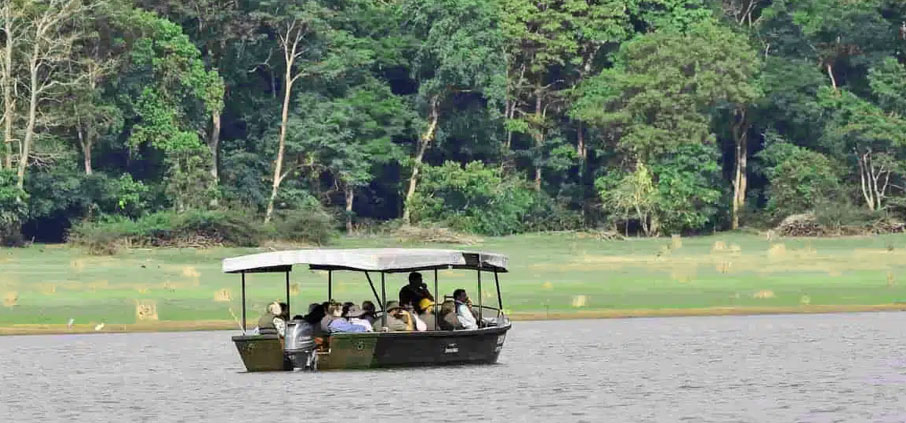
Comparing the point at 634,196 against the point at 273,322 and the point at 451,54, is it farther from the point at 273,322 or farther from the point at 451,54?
the point at 273,322

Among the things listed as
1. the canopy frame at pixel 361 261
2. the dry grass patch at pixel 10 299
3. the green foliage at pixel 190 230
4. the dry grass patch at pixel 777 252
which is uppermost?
the green foliage at pixel 190 230

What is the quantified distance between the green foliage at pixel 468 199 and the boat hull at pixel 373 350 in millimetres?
58217

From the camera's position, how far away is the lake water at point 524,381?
37688 mm

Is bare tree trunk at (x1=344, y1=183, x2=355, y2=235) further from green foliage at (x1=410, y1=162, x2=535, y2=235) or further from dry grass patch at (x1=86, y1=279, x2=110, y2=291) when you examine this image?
dry grass patch at (x1=86, y1=279, x2=110, y2=291)

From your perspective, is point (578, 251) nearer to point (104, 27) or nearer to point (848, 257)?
point (848, 257)

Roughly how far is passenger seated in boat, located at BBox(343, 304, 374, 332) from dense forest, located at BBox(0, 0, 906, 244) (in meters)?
48.5

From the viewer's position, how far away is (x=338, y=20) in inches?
4136

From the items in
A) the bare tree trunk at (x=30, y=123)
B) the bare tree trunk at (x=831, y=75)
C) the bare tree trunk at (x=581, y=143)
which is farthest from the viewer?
the bare tree trunk at (x=831, y=75)

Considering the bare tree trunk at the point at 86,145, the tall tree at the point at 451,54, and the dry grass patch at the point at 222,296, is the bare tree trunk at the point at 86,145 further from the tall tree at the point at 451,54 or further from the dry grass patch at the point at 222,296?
the dry grass patch at the point at 222,296

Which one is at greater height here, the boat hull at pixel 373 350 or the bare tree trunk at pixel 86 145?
the bare tree trunk at pixel 86 145

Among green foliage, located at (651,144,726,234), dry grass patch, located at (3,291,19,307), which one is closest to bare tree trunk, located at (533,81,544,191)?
green foliage, located at (651,144,726,234)

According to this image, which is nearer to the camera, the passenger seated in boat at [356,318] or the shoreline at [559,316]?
the passenger seated in boat at [356,318]

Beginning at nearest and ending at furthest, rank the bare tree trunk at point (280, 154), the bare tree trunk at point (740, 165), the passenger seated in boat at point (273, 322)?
the passenger seated in boat at point (273, 322) < the bare tree trunk at point (280, 154) < the bare tree trunk at point (740, 165)

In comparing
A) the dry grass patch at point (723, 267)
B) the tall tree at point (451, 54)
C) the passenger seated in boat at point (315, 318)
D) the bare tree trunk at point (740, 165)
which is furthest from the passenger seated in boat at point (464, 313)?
the bare tree trunk at point (740, 165)
